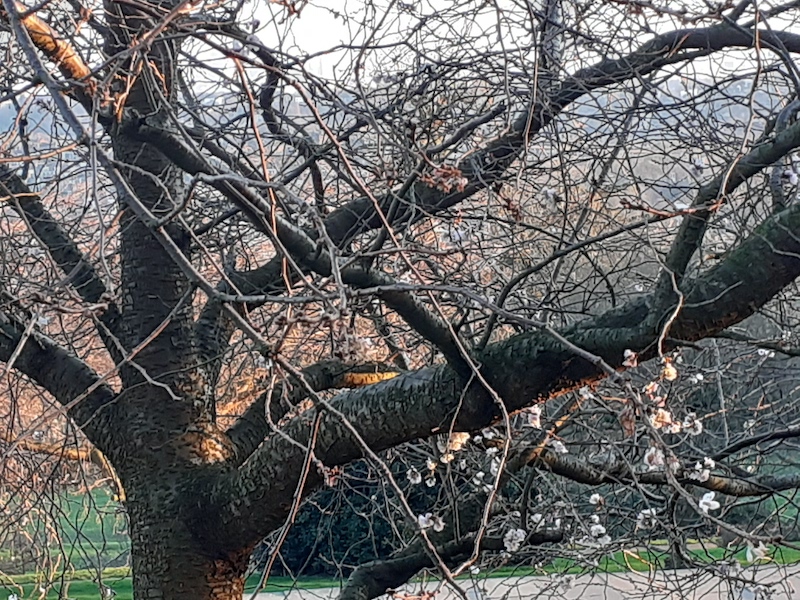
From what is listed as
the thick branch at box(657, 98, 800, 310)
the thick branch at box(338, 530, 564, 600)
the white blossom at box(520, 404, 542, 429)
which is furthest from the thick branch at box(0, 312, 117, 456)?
the thick branch at box(657, 98, 800, 310)

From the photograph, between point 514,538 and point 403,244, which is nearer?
point 403,244

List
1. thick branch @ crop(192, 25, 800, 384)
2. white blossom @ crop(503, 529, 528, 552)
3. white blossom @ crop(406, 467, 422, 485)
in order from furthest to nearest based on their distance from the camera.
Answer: white blossom @ crop(406, 467, 422, 485), white blossom @ crop(503, 529, 528, 552), thick branch @ crop(192, 25, 800, 384)

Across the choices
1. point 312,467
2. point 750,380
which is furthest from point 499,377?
point 750,380

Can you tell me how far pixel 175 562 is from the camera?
332 cm

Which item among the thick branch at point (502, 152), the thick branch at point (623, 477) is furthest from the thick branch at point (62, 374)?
the thick branch at point (623, 477)

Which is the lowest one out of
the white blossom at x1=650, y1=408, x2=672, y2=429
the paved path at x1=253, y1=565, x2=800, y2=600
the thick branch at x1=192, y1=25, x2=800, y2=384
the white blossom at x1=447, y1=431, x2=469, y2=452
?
the paved path at x1=253, y1=565, x2=800, y2=600

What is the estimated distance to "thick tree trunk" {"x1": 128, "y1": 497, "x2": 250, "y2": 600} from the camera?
3.32m

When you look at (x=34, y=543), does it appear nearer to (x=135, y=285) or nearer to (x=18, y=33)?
(x=135, y=285)

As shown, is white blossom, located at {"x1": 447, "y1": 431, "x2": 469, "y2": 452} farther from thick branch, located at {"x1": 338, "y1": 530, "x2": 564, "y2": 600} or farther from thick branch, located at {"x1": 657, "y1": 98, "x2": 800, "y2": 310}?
thick branch, located at {"x1": 338, "y1": 530, "x2": 564, "y2": 600}

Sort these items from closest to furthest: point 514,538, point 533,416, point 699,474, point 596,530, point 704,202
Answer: point 704,202 < point 533,416 < point 699,474 < point 514,538 < point 596,530

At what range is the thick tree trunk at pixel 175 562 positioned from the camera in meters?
3.32

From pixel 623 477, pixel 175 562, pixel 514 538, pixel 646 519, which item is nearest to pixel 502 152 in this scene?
pixel 623 477

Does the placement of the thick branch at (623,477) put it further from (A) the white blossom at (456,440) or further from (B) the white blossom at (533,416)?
(B) the white blossom at (533,416)

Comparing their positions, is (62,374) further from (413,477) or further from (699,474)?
(699,474)
